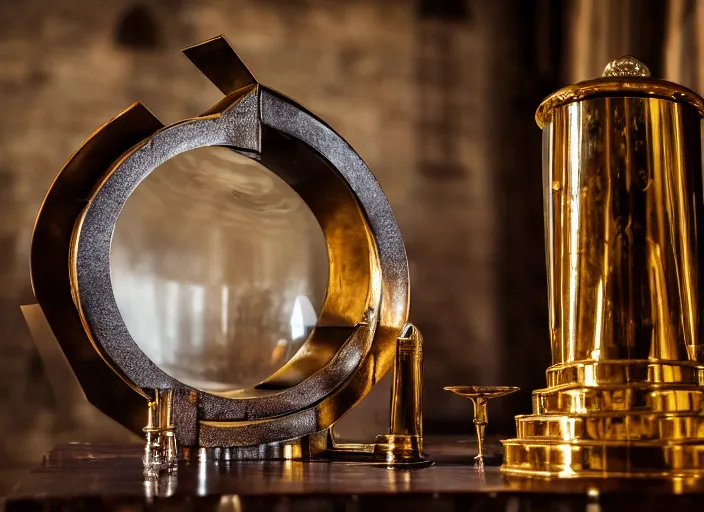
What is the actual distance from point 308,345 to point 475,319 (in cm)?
50

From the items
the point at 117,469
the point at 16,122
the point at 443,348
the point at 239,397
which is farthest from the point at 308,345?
the point at 16,122

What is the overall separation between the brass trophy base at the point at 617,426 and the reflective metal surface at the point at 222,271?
420mm

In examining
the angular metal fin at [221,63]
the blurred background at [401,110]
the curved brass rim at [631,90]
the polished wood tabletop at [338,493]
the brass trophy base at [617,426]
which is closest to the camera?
the polished wood tabletop at [338,493]

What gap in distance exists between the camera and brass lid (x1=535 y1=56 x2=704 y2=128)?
34.5 inches

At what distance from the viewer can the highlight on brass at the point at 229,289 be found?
923 millimetres

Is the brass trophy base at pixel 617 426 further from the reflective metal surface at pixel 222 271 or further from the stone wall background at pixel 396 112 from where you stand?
the stone wall background at pixel 396 112

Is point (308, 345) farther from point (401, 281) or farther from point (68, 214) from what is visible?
point (68, 214)

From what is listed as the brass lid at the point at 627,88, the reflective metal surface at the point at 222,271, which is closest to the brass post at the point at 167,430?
the reflective metal surface at the point at 222,271

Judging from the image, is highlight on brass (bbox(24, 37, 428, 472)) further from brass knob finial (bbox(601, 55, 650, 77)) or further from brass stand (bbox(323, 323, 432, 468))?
brass knob finial (bbox(601, 55, 650, 77))

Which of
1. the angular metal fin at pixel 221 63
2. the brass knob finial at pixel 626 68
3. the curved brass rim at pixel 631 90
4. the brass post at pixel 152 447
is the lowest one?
the brass post at pixel 152 447

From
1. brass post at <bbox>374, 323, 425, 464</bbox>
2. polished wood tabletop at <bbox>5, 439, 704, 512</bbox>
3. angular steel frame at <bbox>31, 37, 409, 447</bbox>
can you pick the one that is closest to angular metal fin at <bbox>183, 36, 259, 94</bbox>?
angular steel frame at <bbox>31, 37, 409, 447</bbox>

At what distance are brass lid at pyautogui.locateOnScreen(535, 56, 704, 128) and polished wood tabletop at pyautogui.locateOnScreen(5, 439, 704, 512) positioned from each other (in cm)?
38

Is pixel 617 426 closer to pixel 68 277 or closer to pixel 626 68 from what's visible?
pixel 626 68

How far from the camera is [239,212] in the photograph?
47.9 inches
